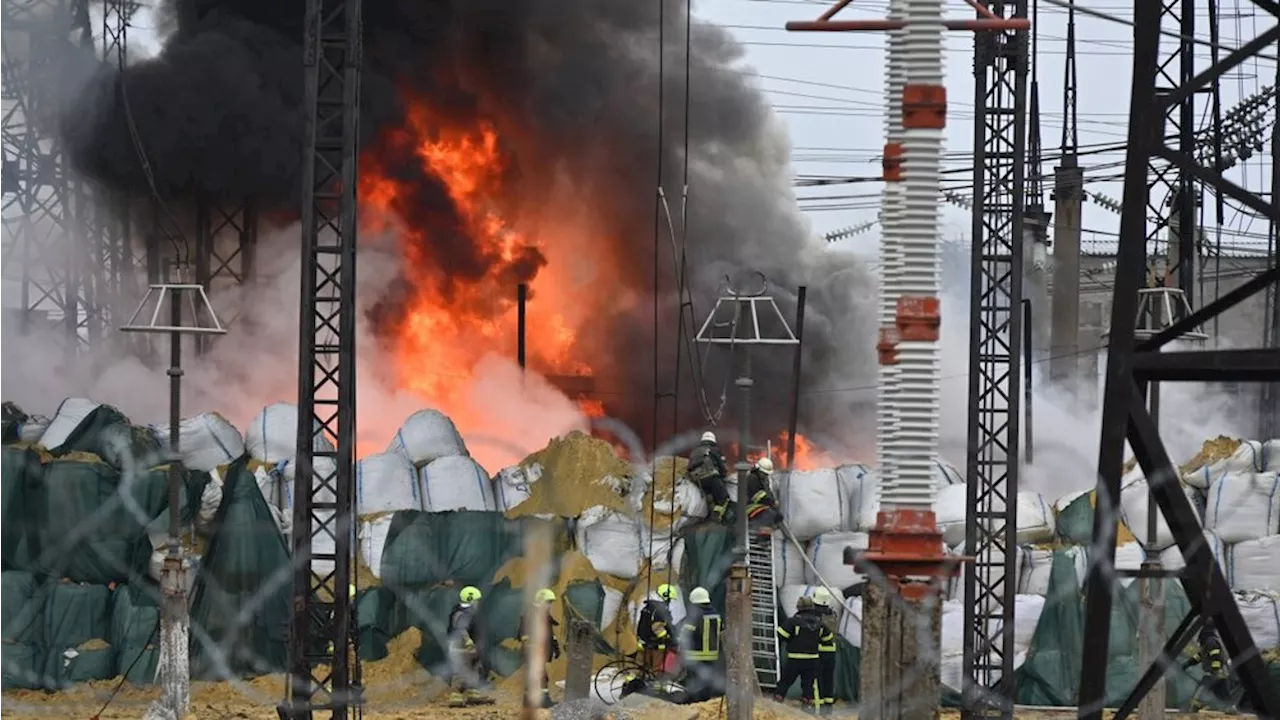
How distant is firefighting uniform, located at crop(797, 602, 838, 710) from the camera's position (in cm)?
2422

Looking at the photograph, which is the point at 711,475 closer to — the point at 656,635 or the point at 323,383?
the point at 656,635

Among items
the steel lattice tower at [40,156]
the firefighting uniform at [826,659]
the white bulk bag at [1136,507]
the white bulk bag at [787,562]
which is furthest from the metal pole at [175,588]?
the steel lattice tower at [40,156]

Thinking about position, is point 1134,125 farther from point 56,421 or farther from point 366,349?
point 366,349

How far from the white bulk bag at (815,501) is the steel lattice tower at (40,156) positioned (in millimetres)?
15470

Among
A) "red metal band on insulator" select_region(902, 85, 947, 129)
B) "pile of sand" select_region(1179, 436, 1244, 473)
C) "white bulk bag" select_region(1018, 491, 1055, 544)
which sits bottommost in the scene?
"white bulk bag" select_region(1018, 491, 1055, 544)

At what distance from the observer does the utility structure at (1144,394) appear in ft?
35.7

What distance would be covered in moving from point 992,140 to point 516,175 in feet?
71.2

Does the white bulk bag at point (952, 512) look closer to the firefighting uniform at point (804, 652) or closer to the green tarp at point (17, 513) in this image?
the firefighting uniform at point (804, 652)

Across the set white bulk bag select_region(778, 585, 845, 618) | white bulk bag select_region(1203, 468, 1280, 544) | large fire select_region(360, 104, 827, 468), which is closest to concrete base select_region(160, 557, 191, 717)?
white bulk bag select_region(778, 585, 845, 618)

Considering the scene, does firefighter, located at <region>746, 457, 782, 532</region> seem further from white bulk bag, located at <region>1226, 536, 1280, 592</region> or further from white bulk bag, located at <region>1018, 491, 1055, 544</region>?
white bulk bag, located at <region>1226, 536, 1280, 592</region>

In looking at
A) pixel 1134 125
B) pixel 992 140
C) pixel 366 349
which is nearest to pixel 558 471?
pixel 992 140

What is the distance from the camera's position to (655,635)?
23.7m

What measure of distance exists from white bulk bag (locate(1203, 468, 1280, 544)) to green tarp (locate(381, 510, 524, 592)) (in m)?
9.39

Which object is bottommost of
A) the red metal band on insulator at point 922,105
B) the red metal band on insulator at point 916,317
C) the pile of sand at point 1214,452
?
the pile of sand at point 1214,452
